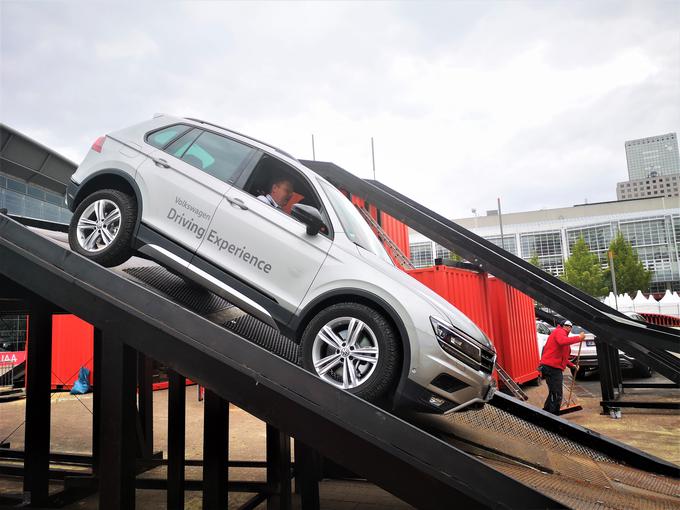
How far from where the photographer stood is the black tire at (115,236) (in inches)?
151

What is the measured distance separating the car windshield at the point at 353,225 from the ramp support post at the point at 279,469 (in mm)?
1899

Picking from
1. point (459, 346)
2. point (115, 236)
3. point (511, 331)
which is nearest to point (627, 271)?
point (511, 331)

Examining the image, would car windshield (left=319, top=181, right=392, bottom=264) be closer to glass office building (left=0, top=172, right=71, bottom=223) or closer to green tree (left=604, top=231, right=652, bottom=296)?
glass office building (left=0, top=172, right=71, bottom=223)

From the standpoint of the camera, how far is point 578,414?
32.1 ft

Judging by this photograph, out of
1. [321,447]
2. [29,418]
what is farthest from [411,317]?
[29,418]

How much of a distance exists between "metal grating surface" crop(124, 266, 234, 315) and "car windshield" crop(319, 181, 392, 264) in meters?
1.29

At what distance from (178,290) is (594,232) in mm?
78350

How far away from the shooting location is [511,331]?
37.0 feet

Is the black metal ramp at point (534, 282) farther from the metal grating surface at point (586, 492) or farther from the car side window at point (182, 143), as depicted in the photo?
the car side window at point (182, 143)

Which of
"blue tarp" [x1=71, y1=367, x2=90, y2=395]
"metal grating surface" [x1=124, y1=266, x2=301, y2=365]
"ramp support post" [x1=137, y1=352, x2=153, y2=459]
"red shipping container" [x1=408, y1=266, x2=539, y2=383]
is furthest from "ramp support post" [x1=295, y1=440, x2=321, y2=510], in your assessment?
"blue tarp" [x1=71, y1=367, x2=90, y2=395]

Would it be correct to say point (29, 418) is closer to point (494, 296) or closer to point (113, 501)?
point (113, 501)

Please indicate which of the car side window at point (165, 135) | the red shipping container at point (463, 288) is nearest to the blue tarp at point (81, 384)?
the red shipping container at point (463, 288)

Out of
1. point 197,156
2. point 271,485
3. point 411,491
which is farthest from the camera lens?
point 271,485

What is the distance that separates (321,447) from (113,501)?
1.36 metres
